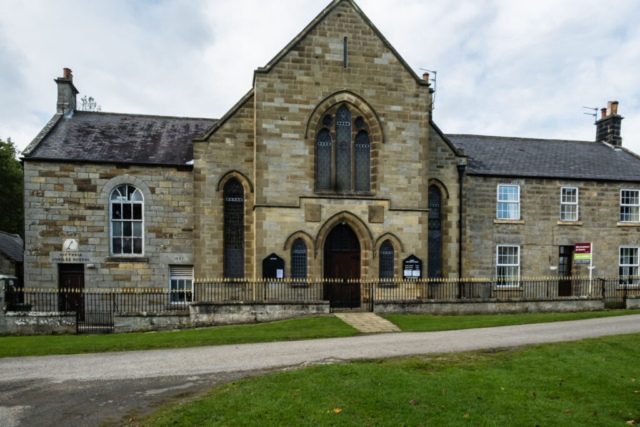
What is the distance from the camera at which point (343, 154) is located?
19.3 m

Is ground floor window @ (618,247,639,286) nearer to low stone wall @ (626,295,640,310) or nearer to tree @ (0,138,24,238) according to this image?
low stone wall @ (626,295,640,310)

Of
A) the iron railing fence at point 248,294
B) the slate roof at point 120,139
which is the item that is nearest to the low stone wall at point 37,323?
the iron railing fence at point 248,294

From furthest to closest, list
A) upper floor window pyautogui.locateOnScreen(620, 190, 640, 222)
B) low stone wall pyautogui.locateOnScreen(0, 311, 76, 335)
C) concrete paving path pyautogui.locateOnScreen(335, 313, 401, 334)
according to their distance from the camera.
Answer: upper floor window pyautogui.locateOnScreen(620, 190, 640, 222)
low stone wall pyautogui.locateOnScreen(0, 311, 76, 335)
concrete paving path pyautogui.locateOnScreen(335, 313, 401, 334)

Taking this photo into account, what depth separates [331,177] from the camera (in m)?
19.0

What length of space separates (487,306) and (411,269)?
3.27m

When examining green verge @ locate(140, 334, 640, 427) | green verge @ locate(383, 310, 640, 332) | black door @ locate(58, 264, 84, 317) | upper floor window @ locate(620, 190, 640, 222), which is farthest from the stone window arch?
upper floor window @ locate(620, 190, 640, 222)

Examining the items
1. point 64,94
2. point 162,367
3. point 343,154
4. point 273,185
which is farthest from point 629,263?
point 64,94

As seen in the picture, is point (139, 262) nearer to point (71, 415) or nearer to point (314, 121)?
point (314, 121)

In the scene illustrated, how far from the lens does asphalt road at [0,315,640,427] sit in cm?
766

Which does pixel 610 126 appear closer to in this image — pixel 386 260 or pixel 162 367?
pixel 386 260

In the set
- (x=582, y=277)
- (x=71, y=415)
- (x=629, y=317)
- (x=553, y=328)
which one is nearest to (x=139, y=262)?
(x=71, y=415)

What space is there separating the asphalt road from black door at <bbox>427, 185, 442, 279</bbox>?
664cm

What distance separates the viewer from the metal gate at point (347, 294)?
18416 mm

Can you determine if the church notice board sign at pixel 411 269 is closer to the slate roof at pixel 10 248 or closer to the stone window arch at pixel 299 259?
the stone window arch at pixel 299 259
